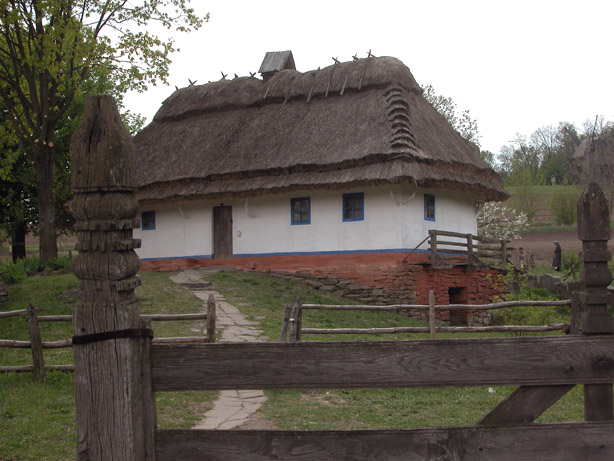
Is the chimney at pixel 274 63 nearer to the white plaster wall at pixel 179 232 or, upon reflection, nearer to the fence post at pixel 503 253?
the white plaster wall at pixel 179 232

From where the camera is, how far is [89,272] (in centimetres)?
292

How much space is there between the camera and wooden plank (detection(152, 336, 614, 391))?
287 centimetres

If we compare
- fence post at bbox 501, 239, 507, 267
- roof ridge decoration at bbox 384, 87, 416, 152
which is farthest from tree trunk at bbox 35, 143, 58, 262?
fence post at bbox 501, 239, 507, 267

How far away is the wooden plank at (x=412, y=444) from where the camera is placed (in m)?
2.78

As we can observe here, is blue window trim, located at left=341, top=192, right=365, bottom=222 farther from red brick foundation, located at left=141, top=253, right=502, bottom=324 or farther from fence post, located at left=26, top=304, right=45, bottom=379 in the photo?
fence post, located at left=26, top=304, right=45, bottom=379

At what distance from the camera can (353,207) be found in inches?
768

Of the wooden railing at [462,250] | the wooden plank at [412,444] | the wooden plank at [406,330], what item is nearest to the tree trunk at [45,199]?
the wooden railing at [462,250]

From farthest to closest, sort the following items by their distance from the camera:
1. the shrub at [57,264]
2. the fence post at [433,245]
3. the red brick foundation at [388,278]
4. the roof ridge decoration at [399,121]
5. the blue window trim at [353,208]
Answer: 1. the shrub at [57,264]
2. the blue window trim at [353,208]
3. the red brick foundation at [388,278]
4. the fence post at [433,245]
5. the roof ridge decoration at [399,121]

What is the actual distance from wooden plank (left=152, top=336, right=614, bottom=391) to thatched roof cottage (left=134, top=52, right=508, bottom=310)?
49.3ft

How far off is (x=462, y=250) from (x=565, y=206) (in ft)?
82.0

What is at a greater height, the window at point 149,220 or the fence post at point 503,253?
the window at point 149,220

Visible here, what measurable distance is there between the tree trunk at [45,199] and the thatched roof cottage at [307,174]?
2.94 m

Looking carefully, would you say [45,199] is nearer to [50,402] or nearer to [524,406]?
[50,402]

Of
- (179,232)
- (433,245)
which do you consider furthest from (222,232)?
(433,245)
